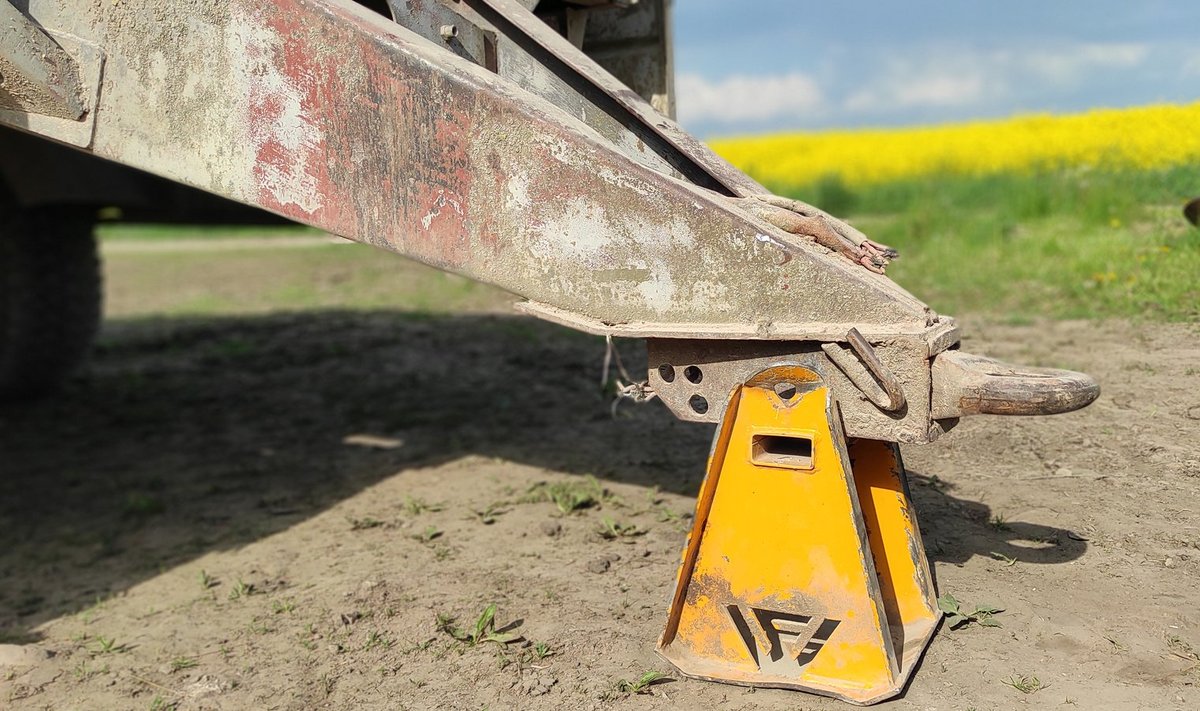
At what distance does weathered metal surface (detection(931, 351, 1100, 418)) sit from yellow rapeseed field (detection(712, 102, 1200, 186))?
106 inches

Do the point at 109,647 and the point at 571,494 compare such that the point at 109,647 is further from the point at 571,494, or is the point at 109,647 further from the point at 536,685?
the point at 571,494

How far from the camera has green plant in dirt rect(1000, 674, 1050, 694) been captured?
231cm

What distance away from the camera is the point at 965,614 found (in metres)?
2.59

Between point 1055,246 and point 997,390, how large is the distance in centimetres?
390

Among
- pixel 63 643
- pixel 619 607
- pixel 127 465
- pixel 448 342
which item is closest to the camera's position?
pixel 619 607

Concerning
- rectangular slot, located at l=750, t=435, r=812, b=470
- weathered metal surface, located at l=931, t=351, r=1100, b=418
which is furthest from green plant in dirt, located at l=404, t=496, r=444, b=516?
weathered metal surface, located at l=931, t=351, r=1100, b=418

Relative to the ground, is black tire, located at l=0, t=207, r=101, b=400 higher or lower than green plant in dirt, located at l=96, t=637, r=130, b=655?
higher

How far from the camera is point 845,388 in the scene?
2264 mm

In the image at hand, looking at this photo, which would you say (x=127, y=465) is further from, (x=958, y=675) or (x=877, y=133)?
(x=877, y=133)

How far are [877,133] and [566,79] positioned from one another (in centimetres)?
1614

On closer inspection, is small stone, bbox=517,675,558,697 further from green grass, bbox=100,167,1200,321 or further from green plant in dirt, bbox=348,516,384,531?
green grass, bbox=100,167,1200,321

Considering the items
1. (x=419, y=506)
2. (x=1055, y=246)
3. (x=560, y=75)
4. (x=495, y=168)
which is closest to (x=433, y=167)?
(x=495, y=168)

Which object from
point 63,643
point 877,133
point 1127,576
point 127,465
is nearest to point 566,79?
point 1127,576

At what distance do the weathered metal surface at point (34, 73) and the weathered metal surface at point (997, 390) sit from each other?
2.12m
